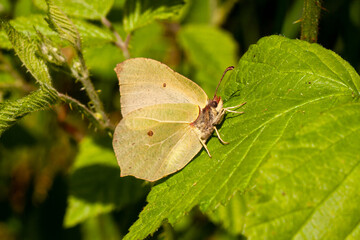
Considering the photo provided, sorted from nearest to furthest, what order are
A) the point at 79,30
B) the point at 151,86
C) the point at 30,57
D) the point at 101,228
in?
1. the point at 30,57
2. the point at 151,86
3. the point at 79,30
4. the point at 101,228

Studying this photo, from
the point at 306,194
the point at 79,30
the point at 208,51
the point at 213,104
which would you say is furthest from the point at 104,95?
the point at 306,194

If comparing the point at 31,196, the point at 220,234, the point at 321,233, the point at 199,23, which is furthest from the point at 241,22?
the point at 321,233

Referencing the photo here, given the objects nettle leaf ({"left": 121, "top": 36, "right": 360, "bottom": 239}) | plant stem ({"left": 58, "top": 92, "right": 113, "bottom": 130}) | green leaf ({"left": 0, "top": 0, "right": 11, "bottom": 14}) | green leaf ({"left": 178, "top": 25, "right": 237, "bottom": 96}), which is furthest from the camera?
green leaf ({"left": 0, "top": 0, "right": 11, "bottom": 14})

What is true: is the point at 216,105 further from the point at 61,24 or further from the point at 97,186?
the point at 97,186

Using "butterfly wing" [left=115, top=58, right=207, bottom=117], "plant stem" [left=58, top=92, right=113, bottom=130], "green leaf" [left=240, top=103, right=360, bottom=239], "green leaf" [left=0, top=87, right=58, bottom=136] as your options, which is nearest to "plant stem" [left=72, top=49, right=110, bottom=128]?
"plant stem" [left=58, top=92, right=113, bottom=130]

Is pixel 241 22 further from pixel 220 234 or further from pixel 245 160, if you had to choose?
pixel 245 160

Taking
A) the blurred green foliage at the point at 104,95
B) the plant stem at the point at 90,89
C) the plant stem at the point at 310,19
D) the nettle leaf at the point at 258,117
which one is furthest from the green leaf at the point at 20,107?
the plant stem at the point at 310,19

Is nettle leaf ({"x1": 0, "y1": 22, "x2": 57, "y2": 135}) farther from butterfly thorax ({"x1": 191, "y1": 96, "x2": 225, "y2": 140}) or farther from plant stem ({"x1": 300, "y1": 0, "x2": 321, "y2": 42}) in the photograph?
plant stem ({"x1": 300, "y1": 0, "x2": 321, "y2": 42})
